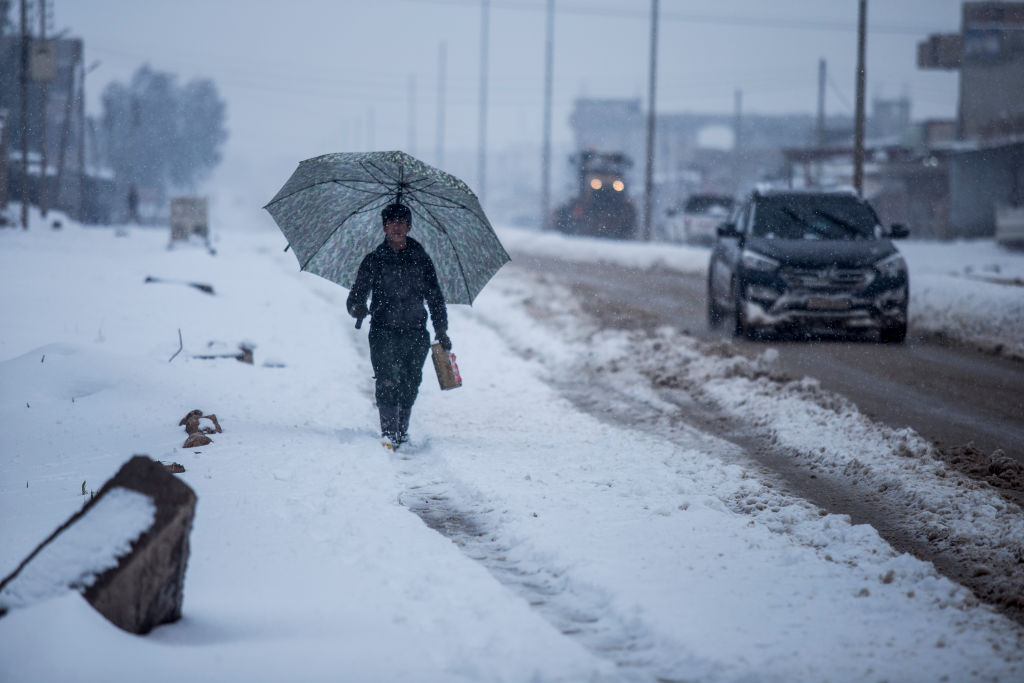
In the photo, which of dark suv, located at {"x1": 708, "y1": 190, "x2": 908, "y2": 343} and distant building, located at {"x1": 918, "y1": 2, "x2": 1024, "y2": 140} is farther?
distant building, located at {"x1": 918, "y1": 2, "x2": 1024, "y2": 140}

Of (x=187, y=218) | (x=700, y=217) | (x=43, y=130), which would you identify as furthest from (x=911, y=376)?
(x=43, y=130)

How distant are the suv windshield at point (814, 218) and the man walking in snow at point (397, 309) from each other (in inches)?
310

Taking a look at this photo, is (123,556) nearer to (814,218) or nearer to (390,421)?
(390,421)

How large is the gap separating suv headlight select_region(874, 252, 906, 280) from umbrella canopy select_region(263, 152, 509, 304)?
7.28 meters

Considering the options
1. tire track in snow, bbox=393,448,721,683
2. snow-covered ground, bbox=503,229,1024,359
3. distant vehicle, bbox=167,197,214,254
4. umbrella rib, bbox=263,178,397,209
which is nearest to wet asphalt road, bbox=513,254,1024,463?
snow-covered ground, bbox=503,229,1024,359

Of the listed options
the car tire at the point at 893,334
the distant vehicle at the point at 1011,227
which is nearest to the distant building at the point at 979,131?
the distant vehicle at the point at 1011,227

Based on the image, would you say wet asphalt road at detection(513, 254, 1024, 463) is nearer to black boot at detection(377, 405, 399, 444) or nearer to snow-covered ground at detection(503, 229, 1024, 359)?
snow-covered ground at detection(503, 229, 1024, 359)

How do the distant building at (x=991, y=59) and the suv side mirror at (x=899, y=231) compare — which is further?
the distant building at (x=991, y=59)

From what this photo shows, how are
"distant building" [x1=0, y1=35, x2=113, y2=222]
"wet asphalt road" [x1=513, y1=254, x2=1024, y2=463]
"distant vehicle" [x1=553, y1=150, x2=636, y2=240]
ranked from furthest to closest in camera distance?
"distant vehicle" [x1=553, y1=150, x2=636, y2=240] → "distant building" [x1=0, y1=35, x2=113, y2=222] → "wet asphalt road" [x1=513, y1=254, x2=1024, y2=463]

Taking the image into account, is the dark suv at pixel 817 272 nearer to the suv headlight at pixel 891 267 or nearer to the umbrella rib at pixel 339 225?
the suv headlight at pixel 891 267

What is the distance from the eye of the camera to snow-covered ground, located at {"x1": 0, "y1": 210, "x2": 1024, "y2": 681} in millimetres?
3701

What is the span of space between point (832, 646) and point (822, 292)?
9789 millimetres

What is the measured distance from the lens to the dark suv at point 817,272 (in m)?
13.1

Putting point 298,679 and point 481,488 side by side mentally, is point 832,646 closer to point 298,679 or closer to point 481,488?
point 298,679
